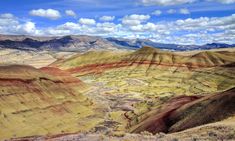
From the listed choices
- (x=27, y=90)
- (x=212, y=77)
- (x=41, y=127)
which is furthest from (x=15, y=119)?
(x=212, y=77)

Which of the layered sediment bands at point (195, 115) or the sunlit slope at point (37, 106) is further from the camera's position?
the sunlit slope at point (37, 106)

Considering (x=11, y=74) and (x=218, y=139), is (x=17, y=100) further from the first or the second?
(x=218, y=139)

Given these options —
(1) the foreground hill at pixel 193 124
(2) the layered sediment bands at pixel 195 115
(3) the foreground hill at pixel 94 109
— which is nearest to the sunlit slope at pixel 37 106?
(3) the foreground hill at pixel 94 109

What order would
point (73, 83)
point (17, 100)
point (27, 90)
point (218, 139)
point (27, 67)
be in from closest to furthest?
point (218, 139), point (17, 100), point (27, 90), point (27, 67), point (73, 83)

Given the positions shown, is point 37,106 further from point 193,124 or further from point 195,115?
point 193,124

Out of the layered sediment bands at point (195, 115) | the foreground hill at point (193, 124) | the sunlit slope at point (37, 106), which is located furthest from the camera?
the sunlit slope at point (37, 106)

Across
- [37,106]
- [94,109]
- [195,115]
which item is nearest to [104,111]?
[94,109]

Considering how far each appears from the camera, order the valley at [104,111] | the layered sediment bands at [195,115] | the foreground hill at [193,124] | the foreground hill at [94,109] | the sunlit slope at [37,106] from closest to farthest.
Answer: the foreground hill at [193,124] < the valley at [104,111] < the layered sediment bands at [195,115] < the foreground hill at [94,109] < the sunlit slope at [37,106]

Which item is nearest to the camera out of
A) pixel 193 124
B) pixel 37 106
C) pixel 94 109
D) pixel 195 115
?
pixel 193 124

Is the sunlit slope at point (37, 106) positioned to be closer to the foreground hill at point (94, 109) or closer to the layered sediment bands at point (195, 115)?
the foreground hill at point (94, 109)
